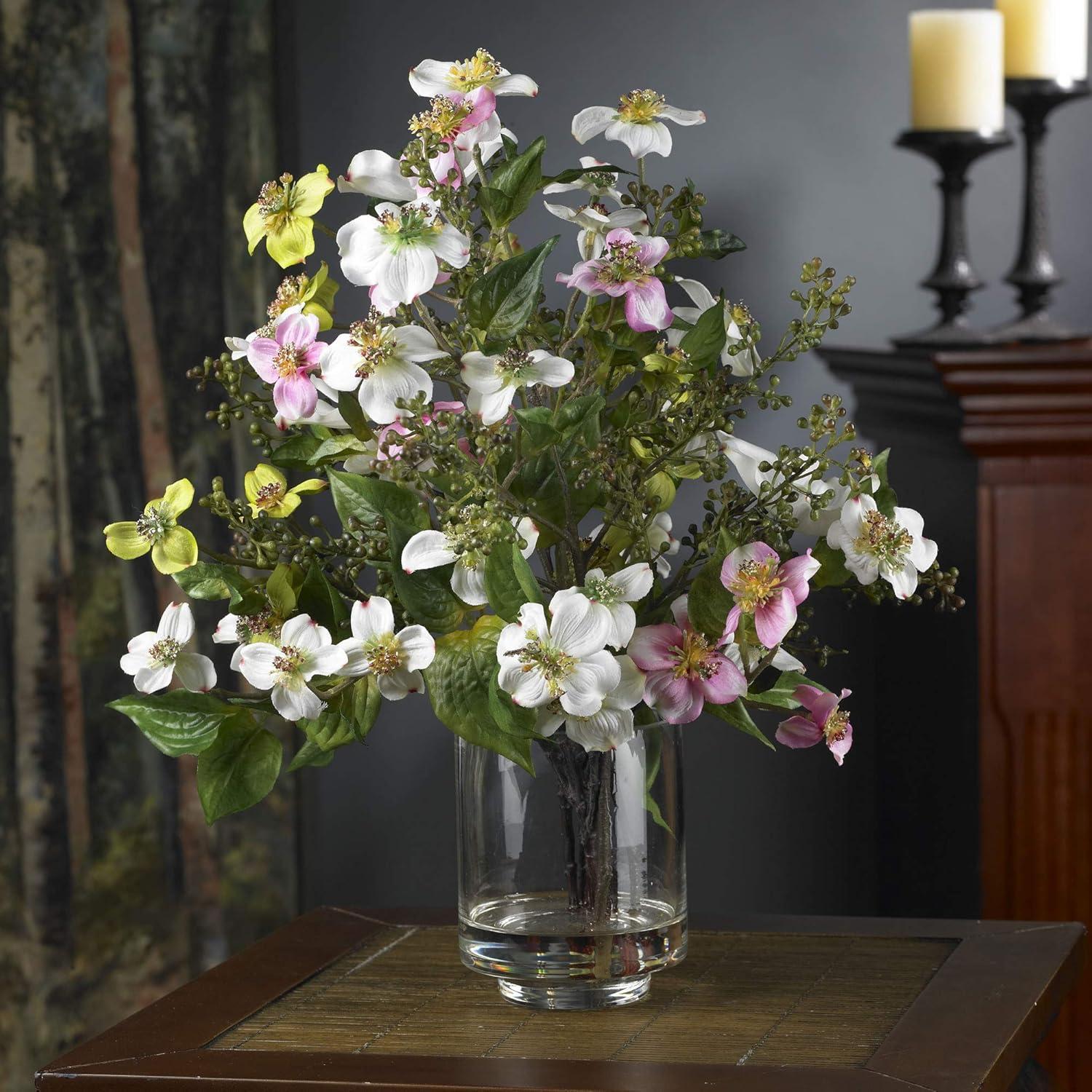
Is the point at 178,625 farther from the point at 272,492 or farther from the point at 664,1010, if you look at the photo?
the point at 664,1010

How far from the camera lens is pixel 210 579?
1058 millimetres

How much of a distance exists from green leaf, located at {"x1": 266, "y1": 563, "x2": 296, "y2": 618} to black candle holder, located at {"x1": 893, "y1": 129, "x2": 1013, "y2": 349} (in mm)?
987

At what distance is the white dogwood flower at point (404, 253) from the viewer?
96 centimetres

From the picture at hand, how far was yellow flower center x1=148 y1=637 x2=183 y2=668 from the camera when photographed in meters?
1.03

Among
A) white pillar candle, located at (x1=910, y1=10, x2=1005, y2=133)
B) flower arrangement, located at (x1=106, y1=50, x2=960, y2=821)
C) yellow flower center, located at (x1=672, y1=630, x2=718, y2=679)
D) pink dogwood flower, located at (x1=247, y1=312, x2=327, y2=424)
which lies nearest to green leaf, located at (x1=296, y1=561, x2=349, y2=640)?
flower arrangement, located at (x1=106, y1=50, x2=960, y2=821)

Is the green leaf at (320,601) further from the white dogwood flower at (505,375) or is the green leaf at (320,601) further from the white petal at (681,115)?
the white petal at (681,115)

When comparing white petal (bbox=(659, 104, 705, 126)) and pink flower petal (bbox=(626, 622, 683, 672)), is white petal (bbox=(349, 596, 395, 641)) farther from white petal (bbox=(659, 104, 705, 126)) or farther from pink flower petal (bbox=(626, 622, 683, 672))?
white petal (bbox=(659, 104, 705, 126))

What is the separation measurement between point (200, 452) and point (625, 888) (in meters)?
1.16

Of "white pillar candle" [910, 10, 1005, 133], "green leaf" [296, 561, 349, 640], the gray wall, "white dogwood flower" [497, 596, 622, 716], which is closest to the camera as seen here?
"white dogwood flower" [497, 596, 622, 716]

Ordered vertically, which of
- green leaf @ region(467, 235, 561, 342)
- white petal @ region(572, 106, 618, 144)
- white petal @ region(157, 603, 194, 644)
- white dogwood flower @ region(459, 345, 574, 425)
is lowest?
white petal @ region(157, 603, 194, 644)

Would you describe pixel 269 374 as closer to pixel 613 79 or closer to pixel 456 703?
pixel 456 703

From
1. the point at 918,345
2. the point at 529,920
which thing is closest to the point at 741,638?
the point at 529,920

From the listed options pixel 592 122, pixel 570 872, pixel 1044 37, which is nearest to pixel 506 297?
pixel 592 122

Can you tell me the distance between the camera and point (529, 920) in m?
1.10
